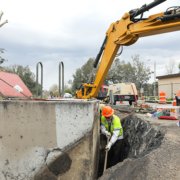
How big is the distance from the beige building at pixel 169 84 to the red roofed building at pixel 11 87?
31.6m

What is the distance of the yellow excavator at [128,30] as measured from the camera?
912 centimetres

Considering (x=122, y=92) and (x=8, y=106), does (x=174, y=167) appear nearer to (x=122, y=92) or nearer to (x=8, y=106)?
(x=8, y=106)

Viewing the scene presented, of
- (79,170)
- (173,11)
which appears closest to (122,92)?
(173,11)

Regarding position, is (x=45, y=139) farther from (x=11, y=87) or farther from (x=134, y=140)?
(x=134, y=140)

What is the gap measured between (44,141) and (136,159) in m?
1.44

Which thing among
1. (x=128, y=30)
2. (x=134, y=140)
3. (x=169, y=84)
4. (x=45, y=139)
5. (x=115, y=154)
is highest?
(x=128, y=30)

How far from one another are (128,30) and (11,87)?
5.12 m

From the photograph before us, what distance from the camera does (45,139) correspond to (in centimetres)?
517

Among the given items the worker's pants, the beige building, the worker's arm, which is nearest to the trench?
the worker's pants

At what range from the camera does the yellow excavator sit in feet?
29.9

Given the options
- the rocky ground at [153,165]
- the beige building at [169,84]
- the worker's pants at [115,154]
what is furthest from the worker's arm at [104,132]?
the beige building at [169,84]

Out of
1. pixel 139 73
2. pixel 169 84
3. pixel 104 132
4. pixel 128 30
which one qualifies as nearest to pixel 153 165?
pixel 104 132

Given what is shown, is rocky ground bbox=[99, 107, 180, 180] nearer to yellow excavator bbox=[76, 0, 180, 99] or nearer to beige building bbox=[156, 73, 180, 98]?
yellow excavator bbox=[76, 0, 180, 99]

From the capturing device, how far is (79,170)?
17.3 feet
